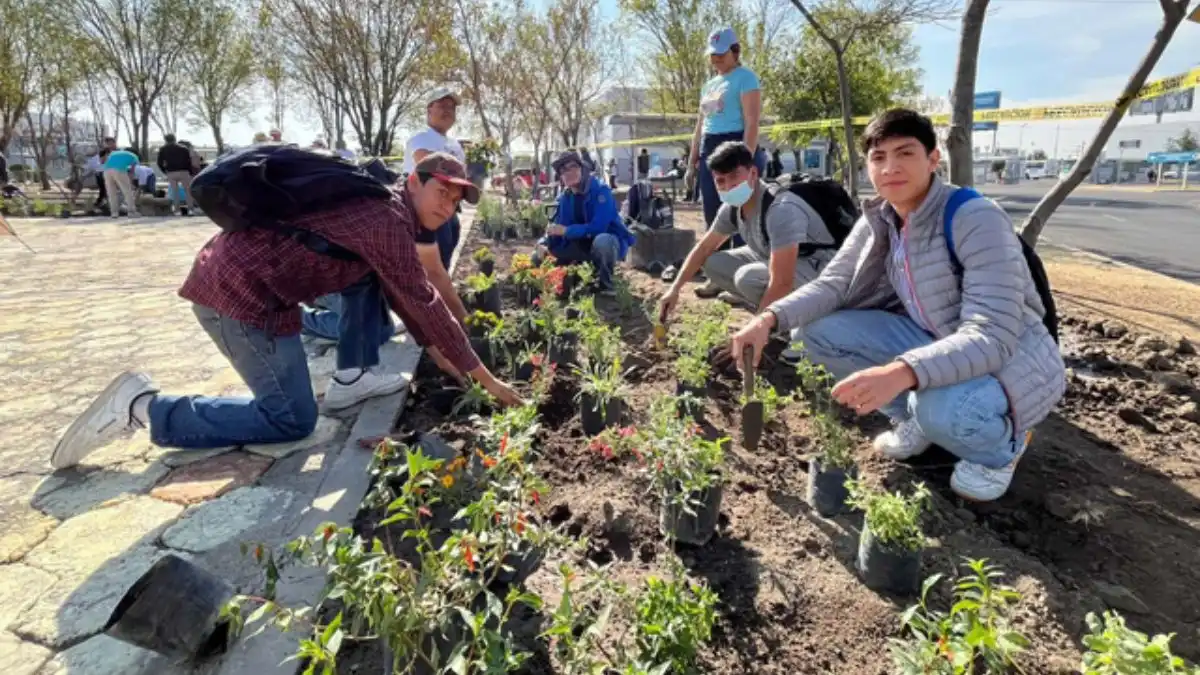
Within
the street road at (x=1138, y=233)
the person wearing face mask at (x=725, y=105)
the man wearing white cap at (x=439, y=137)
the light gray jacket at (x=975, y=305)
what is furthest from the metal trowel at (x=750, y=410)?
the street road at (x=1138, y=233)

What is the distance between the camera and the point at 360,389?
3.41 m

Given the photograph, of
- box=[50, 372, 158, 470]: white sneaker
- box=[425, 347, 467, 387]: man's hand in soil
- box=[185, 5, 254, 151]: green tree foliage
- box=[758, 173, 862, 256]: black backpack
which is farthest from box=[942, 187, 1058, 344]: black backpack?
box=[185, 5, 254, 151]: green tree foliage

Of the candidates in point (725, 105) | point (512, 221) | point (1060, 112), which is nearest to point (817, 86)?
point (1060, 112)

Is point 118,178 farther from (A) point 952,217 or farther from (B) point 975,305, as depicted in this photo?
(B) point 975,305

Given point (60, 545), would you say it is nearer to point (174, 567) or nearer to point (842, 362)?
point (174, 567)

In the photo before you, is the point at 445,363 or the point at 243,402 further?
the point at 445,363

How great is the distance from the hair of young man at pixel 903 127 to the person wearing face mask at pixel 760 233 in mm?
1251

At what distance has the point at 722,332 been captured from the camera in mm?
3443

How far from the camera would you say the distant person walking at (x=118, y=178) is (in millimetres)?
13625

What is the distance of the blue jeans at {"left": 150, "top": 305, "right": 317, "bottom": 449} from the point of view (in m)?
2.77

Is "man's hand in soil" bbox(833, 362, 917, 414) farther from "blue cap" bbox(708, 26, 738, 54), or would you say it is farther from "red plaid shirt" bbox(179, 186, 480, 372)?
"blue cap" bbox(708, 26, 738, 54)

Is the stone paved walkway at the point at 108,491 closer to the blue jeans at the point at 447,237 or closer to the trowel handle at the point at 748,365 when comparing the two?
the blue jeans at the point at 447,237

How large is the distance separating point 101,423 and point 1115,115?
5493mm

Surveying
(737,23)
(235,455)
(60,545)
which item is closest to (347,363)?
(235,455)
